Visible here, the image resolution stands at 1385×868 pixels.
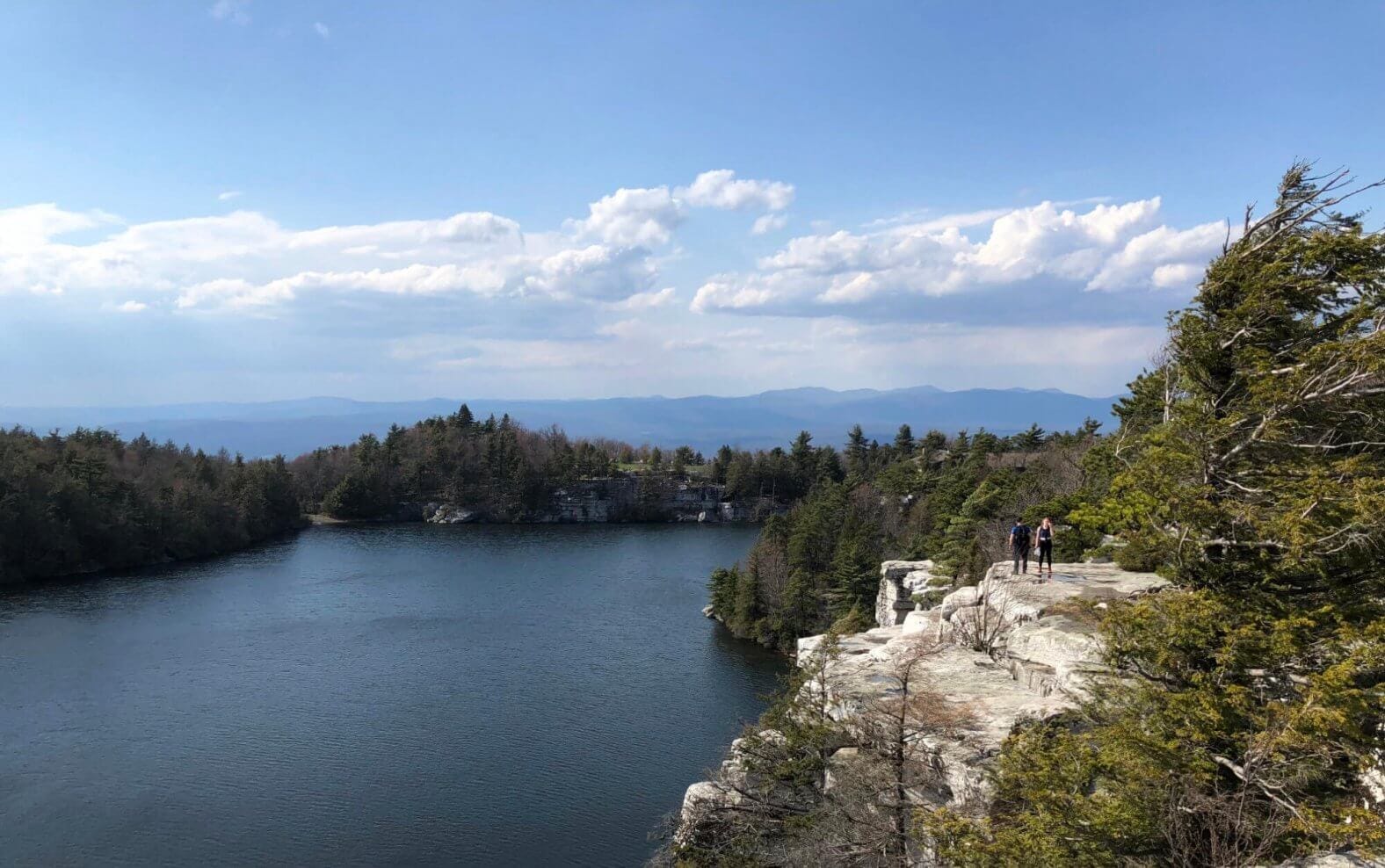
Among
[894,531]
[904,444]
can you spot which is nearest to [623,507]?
[904,444]

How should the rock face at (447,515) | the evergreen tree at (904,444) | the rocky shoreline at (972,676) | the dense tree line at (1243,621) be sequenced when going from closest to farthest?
the dense tree line at (1243,621) < the rocky shoreline at (972,676) < the evergreen tree at (904,444) < the rock face at (447,515)

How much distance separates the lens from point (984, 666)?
16469 mm

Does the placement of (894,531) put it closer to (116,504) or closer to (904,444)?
(904,444)

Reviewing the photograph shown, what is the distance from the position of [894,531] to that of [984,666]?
144 ft

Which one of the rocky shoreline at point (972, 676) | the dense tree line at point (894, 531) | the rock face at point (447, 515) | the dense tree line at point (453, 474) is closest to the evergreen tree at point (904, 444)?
the dense tree line at point (894, 531)

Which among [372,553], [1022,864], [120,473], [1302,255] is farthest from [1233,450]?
[120,473]

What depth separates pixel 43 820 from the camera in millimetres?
25219

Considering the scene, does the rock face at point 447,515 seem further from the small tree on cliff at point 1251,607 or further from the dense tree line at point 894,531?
the small tree on cliff at point 1251,607

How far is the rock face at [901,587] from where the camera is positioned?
34.2m

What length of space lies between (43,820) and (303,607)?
92.2 feet

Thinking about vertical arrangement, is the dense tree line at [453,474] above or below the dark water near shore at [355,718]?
above

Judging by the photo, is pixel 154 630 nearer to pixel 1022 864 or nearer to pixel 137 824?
pixel 137 824

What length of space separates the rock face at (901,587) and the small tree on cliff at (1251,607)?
22.6m

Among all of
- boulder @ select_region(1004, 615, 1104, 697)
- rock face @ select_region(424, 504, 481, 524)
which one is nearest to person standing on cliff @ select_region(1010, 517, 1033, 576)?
boulder @ select_region(1004, 615, 1104, 697)
